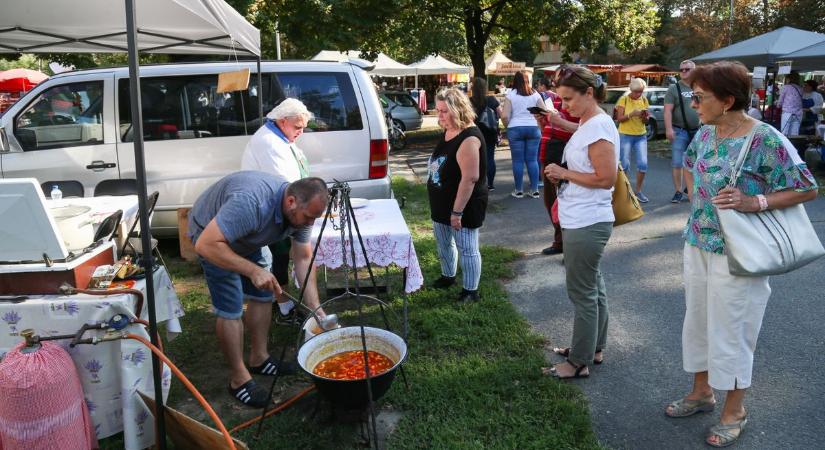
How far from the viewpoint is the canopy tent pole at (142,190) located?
2.27 m

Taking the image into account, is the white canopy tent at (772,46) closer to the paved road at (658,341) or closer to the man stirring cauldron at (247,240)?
the paved road at (658,341)

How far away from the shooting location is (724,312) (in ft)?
8.76

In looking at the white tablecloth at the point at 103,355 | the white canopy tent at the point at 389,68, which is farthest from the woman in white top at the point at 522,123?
the white canopy tent at the point at 389,68

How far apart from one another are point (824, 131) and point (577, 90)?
9687mm

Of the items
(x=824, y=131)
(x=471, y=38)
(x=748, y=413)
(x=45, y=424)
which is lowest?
(x=748, y=413)

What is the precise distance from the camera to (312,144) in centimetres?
579

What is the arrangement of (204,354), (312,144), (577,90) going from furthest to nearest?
(312,144) → (204,354) → (577,90)

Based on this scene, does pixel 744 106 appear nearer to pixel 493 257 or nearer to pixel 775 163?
pixel 775 163

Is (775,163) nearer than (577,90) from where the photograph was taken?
Yes

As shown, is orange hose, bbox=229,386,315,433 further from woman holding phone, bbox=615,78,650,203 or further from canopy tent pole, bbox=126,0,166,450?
woman holding phone, bbox=615,78,650,203

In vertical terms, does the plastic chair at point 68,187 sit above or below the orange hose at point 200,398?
above

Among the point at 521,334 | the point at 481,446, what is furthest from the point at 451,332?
the point at 481,446

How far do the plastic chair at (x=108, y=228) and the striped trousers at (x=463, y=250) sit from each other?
231 cm

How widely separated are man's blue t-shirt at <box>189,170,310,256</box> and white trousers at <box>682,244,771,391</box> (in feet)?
6.71
